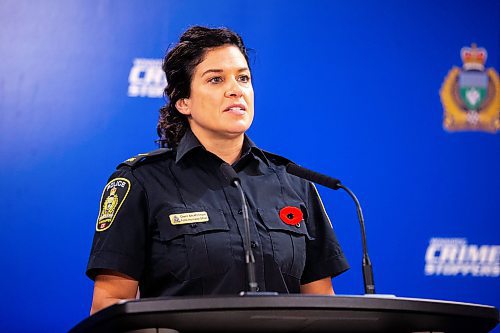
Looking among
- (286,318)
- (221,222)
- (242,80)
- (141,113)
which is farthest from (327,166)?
(286,318)

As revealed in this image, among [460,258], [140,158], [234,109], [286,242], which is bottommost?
[460,258]

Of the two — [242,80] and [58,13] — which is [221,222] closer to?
[242,80]

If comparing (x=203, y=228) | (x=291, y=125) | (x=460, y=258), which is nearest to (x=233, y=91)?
(x=203, y=228)

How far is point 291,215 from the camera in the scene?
83.0 inches

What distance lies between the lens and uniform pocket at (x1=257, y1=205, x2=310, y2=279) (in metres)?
2.01

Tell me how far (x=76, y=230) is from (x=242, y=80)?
855 mm

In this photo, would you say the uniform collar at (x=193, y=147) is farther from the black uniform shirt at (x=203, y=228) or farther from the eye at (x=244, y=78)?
the eye at (x=244, y=78)

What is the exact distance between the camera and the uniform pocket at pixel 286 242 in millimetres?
2014

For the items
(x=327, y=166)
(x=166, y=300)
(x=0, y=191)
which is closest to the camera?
(x=166, y=300)

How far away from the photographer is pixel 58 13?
280 centimetres

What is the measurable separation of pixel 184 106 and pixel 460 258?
1308 millimetres

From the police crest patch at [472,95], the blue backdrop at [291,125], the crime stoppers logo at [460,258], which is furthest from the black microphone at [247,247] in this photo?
the police crest patch at [472,95]

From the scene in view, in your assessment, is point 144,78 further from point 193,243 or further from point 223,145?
point 193,243

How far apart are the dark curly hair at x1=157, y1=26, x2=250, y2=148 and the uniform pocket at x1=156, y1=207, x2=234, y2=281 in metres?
0.32
